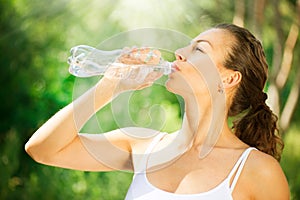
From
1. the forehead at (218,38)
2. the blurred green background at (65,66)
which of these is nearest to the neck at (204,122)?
the forehead at (218,38)

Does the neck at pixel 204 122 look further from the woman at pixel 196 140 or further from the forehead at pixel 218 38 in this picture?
the forehead at pixel 218 38

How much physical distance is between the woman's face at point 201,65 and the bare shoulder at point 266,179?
18 centimetres

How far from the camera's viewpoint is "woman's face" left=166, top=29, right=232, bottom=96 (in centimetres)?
129

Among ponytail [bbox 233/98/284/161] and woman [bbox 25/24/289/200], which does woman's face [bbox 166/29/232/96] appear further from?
ponytail [bbox 233/98/284/161]

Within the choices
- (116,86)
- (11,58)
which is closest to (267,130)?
(116,86)

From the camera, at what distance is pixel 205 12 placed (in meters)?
3.51

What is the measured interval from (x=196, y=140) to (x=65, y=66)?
7.72 feet

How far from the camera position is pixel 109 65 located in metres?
1.25

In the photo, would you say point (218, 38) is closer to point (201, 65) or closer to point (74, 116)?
point (201, 65)

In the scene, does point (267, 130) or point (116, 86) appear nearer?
point (116, 86)

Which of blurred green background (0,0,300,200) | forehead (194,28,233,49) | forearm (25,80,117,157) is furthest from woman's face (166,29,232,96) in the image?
blurred green background (0,0,300,200)

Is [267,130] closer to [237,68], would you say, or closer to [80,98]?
[237,68]

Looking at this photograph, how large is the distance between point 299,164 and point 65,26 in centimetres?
146

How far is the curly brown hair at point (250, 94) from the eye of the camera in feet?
4.40
